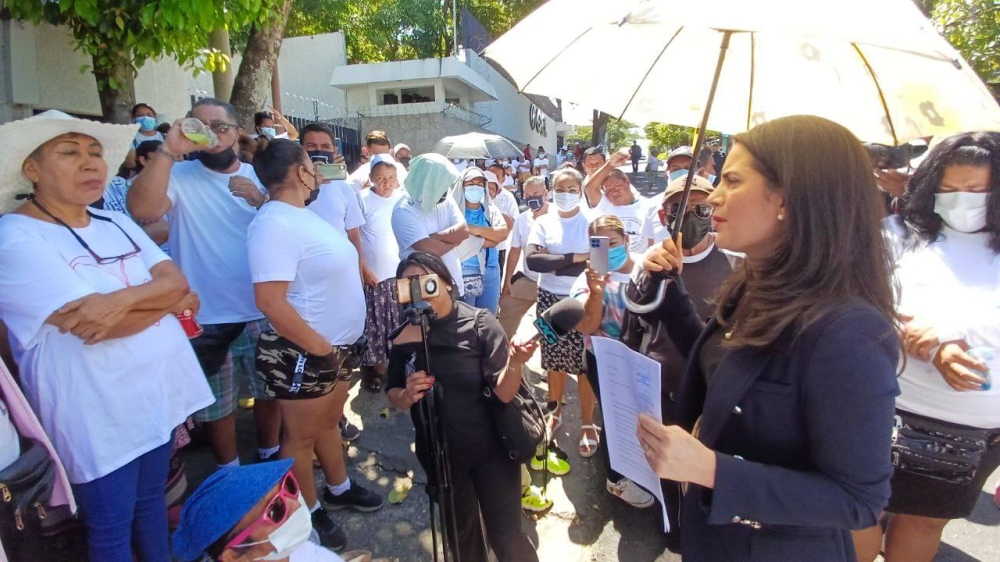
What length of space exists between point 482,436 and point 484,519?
0.38m

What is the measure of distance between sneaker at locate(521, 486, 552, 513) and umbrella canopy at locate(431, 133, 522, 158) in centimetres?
554

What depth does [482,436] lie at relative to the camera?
220cm

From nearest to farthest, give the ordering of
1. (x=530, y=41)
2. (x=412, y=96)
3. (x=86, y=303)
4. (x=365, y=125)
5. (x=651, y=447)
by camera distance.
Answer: (x=651, y=447)
(x=86, y=303)
(x=530, y=41)
(x=365, y=125)
(x=412, y=96)

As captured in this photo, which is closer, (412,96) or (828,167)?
(828,167)

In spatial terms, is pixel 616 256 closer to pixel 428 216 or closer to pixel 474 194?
pixel 428 216

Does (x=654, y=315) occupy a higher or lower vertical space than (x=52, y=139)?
lower

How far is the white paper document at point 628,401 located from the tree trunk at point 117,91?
5.83m

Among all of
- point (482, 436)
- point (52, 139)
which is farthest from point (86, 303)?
point (482, 436)

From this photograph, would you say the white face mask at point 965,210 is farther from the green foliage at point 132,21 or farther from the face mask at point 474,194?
the green foliage at point 132,21

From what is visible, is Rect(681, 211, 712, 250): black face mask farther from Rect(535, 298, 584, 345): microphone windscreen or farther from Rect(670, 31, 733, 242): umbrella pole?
Rect(535, 298, 584, 345): microphone windscreen

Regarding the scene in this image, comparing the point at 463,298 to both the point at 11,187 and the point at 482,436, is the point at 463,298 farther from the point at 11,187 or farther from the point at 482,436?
the point at 11,187

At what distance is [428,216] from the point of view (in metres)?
3.89

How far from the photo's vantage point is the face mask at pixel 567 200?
13.9ft

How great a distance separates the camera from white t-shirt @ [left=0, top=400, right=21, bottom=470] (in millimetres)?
1545
